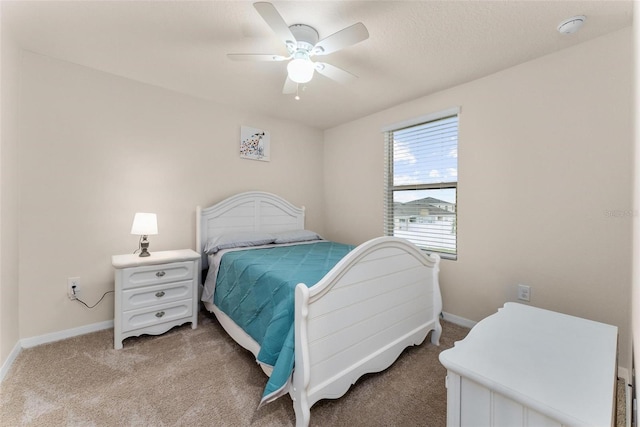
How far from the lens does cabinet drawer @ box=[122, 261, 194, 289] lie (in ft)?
6.91

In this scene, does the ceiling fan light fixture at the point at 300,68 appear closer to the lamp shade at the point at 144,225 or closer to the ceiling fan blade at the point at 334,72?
the ceiling fan blade at the point at 334,72

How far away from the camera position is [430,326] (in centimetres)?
213

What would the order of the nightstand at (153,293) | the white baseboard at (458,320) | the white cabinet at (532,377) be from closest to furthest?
the white cabinet at (532,377), the nightstand at (153,293), the white baseboard at (458,320)

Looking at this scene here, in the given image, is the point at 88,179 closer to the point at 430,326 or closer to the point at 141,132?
the point at 141,132

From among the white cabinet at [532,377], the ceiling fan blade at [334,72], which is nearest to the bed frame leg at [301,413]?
the white cabinet at [532,377]

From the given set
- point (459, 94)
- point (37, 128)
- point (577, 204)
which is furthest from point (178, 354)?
point (459, 94)

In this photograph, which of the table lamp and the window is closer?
the table lamp

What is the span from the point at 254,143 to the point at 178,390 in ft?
8.37

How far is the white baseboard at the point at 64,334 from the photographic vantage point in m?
2.08

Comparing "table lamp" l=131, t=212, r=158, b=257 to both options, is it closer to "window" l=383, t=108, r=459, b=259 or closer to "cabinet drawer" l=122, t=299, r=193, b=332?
"cabinet drawer" l=122, t=299, r=193, b=332

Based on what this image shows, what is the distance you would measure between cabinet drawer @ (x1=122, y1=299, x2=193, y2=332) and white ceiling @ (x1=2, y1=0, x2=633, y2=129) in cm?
202

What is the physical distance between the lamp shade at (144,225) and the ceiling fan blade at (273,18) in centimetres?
180

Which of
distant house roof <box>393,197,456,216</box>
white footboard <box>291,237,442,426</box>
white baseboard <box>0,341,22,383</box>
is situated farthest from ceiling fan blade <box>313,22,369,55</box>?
white baseboard <box>0,341,22,383</box>

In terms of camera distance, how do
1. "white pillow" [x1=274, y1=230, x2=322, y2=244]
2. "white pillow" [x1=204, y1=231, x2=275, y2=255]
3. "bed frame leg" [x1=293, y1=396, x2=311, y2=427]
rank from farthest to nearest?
1. "white pillow" [x1=274, y1=230, x2=322, y2=244]
2. "white pillow" [x1=204, y1=231, x2=275, y2=255]
3. "bed frame leg" [x1=293, y1=396, x2=311, y2=427]
